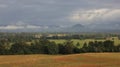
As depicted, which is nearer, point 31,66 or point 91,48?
point 31,66

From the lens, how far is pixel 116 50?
90938 millimetres

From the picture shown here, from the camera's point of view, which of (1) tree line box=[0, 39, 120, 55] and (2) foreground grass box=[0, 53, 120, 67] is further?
(1) tree line box=[0, 39, 120, 55]

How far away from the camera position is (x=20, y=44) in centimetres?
9362

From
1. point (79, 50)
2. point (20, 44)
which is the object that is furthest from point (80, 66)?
point (20, 44)

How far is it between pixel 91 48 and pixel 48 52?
13373mm

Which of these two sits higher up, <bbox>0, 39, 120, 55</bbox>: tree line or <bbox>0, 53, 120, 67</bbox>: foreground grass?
<bbox>0, 53, 120, 67</bbox>: foreground grass

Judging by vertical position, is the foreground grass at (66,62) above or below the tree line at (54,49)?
above

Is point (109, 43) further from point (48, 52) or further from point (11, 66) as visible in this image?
point (11, 66)

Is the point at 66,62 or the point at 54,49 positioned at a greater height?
the point at 66,62

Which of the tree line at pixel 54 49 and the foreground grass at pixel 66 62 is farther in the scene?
the tree line at pixel 54 49

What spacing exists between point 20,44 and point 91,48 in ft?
72.6

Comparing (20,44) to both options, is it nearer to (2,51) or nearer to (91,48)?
(2,51)

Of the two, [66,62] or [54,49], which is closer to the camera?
[66,62]

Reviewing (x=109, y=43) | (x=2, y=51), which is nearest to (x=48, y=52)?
(x=2, y=51)
